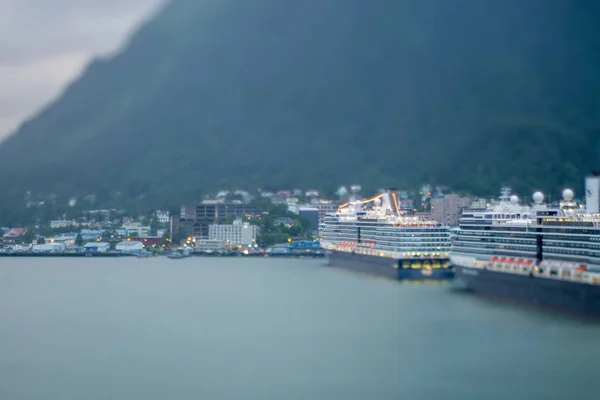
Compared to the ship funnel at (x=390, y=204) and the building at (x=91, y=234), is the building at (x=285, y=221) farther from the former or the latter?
the ship funnel at (x=390, y=204)

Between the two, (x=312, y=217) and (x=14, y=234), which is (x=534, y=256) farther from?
(x=14, y=234)

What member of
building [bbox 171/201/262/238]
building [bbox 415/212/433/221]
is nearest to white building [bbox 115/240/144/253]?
building [bbox 171/201/262/238]

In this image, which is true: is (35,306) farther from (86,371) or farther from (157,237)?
(157,237)

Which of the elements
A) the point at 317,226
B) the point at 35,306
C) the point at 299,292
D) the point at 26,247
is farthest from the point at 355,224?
the point at 26,247

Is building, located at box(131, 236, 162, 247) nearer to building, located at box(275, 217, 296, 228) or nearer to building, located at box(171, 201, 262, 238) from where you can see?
building, located at box(171, 201, 262, 238)

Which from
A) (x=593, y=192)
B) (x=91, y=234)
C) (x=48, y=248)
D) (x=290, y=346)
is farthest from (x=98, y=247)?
(x=290, y=346)

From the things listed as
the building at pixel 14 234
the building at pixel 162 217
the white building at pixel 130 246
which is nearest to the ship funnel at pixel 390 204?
the white building at pixel 130 246

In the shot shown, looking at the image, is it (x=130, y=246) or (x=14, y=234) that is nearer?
(x=130, y=246)
